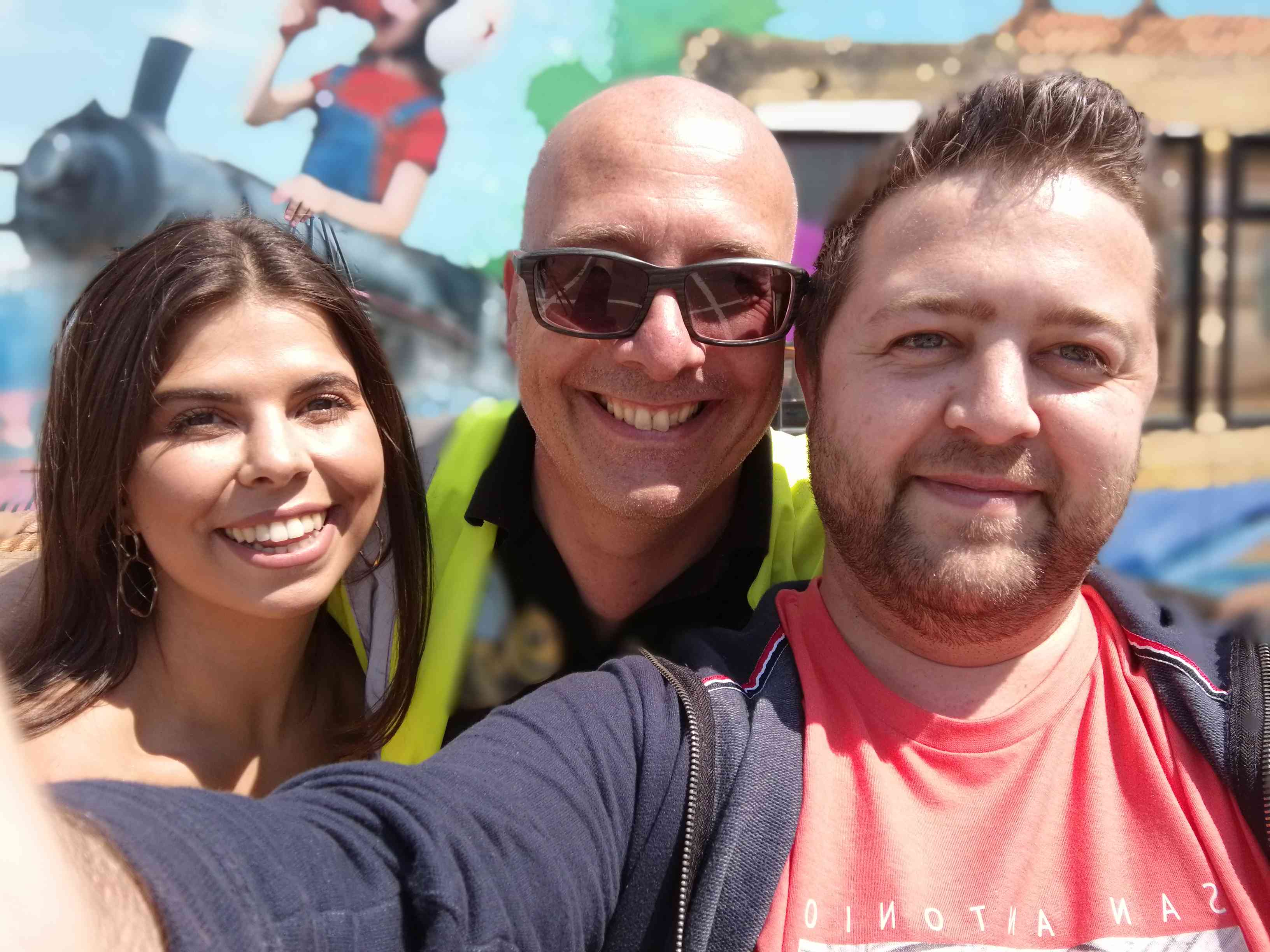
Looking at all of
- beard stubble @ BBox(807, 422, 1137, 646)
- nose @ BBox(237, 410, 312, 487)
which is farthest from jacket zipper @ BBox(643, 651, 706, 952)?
nose @ BBox(237, 410, 312, 487)

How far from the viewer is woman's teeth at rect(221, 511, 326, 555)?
1.82 m

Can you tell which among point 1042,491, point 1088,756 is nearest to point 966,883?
point 1088,756

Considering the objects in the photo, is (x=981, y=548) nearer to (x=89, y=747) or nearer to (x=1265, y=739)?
(x=1265, y=739)

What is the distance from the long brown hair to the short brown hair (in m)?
1.05

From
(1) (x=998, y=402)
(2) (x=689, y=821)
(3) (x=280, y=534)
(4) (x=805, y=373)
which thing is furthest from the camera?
(3) (x=280, y=534)

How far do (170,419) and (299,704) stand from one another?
28.5 inches

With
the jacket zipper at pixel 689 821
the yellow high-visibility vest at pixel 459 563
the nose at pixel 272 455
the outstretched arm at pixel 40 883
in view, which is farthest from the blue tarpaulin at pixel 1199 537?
the outstretched arm at pixel 40 883

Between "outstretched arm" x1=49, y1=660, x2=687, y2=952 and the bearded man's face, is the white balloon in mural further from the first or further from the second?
"outstretched arm" x1=49, y1=660, x2=687, y2=952

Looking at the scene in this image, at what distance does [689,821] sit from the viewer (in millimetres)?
1186

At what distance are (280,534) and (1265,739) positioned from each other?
163 cm

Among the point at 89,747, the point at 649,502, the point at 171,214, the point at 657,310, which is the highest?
the point at 171,214

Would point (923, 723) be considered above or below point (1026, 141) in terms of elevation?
below

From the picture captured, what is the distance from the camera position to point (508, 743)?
4.04 ft

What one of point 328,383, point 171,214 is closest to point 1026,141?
point 328,383
